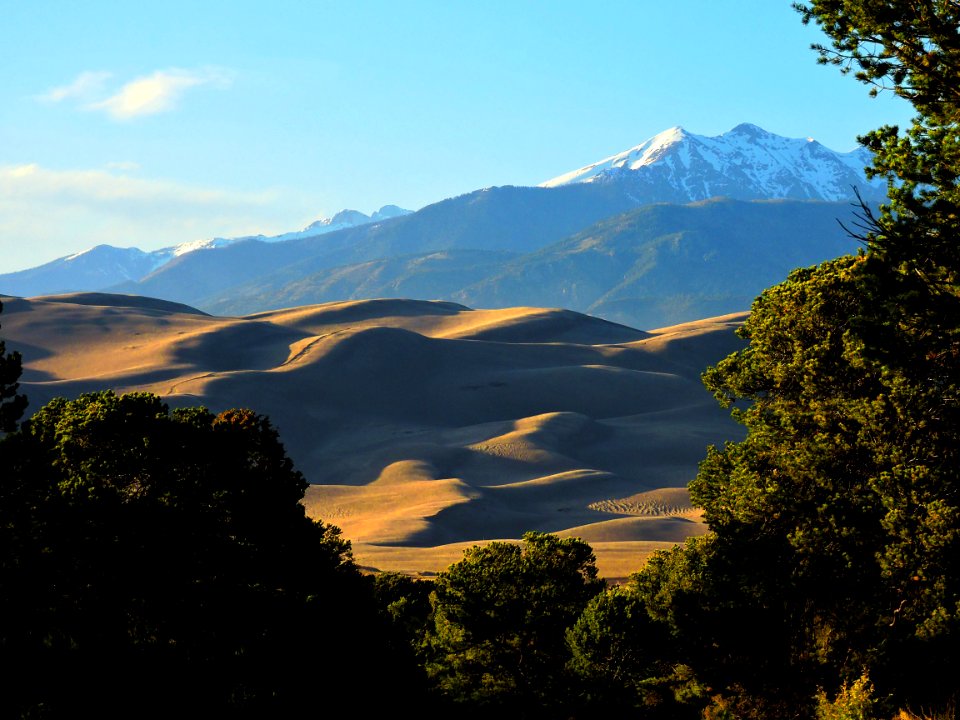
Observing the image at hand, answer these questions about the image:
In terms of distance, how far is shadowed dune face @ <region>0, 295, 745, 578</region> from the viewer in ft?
280

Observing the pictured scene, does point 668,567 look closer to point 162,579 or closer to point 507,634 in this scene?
point 507,634

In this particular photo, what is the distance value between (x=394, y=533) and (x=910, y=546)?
203 feet

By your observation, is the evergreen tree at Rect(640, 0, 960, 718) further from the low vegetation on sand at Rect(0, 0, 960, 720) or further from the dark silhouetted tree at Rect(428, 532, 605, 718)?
the dark silhouetted tree at Rect(428, 532, 605, 718)

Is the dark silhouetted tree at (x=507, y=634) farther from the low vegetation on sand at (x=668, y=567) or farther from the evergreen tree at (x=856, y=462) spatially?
the evergreen tree at (x=856, y=462)

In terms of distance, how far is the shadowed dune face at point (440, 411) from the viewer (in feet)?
280

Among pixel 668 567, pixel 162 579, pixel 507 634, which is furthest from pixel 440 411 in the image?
pixel 162 579

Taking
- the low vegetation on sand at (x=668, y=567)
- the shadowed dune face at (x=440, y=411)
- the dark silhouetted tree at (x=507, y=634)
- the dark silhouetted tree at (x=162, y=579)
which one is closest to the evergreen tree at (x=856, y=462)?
the low vegetation on sand at (x=668, y=567)

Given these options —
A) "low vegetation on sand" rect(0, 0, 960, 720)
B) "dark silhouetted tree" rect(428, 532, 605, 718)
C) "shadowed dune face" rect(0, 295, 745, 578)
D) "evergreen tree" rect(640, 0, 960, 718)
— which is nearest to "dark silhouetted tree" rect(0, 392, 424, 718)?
"low vegetation on sand" rect(0, 0, 960, 720)

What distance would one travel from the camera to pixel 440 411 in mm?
140375

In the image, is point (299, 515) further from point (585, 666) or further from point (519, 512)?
point (519, 512)

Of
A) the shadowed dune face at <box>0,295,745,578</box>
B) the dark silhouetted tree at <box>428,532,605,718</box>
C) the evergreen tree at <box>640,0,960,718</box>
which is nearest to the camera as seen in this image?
the evergreen tree at <box>640,0,960,718</box>

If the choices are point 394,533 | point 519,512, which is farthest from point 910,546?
point 519,512

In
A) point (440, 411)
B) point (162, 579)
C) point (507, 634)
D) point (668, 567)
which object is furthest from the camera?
point (440, 411)

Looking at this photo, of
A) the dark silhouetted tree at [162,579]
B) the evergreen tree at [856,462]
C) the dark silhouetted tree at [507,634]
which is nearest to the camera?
the evergreen tree at [856,462]
